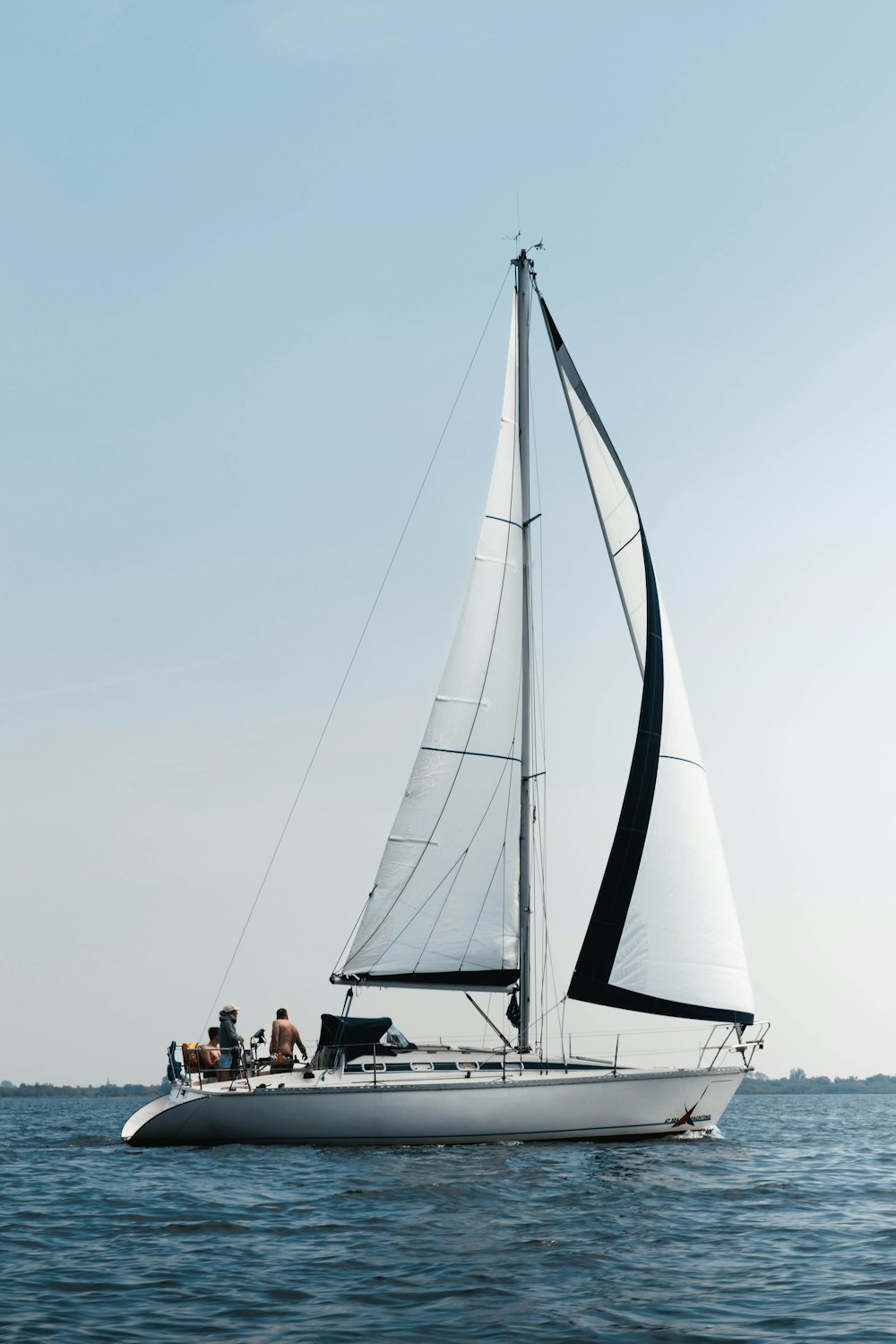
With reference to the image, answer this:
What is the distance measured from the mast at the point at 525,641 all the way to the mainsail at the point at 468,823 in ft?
0.45

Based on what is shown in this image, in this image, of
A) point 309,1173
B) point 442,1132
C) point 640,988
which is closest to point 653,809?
point 640,988

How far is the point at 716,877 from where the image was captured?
2025cm

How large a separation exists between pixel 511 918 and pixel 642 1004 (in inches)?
109

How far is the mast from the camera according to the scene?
67.4 feet

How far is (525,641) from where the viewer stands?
864 inches

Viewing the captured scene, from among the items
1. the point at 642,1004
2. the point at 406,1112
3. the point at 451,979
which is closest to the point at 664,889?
the point at 642,1004

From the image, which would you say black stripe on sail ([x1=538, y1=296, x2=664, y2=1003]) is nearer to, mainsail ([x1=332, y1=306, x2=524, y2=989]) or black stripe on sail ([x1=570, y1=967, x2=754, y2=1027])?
black stripe on sail ([x1=570, y1=967, x2=754, y2=1027])

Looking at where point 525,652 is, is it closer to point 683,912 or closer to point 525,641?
point 525,641

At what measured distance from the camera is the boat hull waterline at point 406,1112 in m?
17.8

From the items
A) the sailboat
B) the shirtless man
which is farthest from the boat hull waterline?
the shirtless man

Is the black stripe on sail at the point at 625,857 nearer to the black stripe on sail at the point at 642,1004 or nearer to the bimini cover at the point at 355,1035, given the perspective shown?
the black stripe on sail at the point at 642,1004

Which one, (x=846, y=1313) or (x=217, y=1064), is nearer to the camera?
(x=846, y=1313)

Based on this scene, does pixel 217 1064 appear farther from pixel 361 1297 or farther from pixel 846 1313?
pixel 846 1313

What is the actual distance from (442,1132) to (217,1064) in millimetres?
4476
